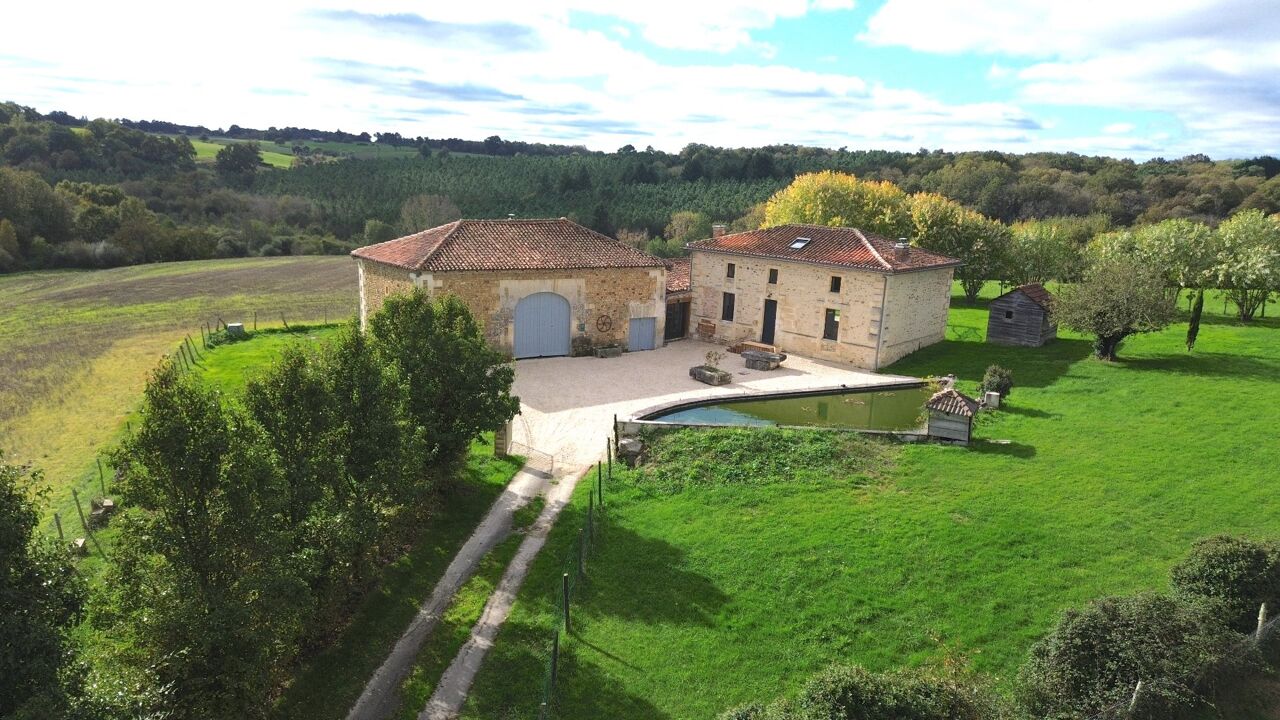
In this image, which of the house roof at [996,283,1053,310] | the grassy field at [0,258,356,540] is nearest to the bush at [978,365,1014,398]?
the house roof at [996,283,1053,310]

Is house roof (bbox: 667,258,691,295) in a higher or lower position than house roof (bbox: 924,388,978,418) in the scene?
higher

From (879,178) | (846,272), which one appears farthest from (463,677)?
(879,178)

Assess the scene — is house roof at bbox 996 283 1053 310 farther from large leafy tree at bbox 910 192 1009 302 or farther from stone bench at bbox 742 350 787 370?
large leafy tree at bbox 910 192 1009 302

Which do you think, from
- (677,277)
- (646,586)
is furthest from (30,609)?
(677,277)

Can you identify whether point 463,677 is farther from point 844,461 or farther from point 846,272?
point 846,272

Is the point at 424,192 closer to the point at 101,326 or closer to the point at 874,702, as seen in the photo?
the point at 101,326

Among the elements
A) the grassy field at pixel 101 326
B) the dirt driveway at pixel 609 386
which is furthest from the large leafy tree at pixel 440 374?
the grassy field at pixel 101 326
